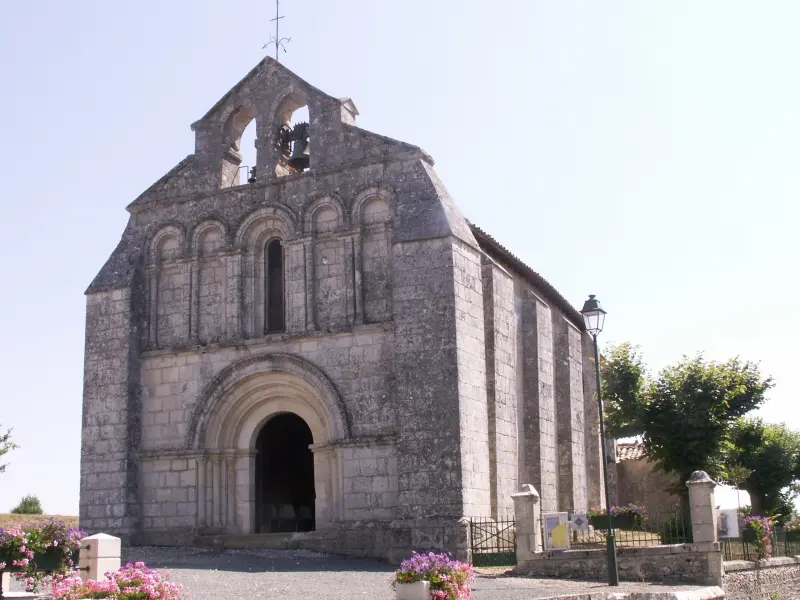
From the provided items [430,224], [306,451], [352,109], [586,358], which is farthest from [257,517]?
[586,358]

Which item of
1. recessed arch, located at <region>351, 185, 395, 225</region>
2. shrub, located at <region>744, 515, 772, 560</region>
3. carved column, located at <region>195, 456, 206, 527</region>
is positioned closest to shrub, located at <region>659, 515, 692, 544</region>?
shrub, located at <region>744, 515, 772, 560</region>

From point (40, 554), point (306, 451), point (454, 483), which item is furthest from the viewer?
point (306, 451)

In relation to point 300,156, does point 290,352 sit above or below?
below

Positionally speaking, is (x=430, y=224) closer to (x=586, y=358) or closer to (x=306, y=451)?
(x=306, y=451)

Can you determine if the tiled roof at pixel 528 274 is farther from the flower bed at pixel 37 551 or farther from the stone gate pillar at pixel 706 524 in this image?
the flower bed at pixel 37 551

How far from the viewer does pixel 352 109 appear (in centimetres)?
2227

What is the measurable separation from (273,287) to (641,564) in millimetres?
9957

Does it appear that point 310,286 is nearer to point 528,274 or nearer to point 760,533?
point 528,274

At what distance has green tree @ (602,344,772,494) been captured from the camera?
2456 cm

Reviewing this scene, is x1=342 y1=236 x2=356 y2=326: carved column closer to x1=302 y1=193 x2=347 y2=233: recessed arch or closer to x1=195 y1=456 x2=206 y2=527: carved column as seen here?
x1=302 y1=193 x2=347 y2=233: recessed arch

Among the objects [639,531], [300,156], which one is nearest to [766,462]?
[639,531]

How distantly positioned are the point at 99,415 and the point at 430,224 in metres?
8.78

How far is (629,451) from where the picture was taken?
121 ft

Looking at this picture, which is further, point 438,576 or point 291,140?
point 291,140
